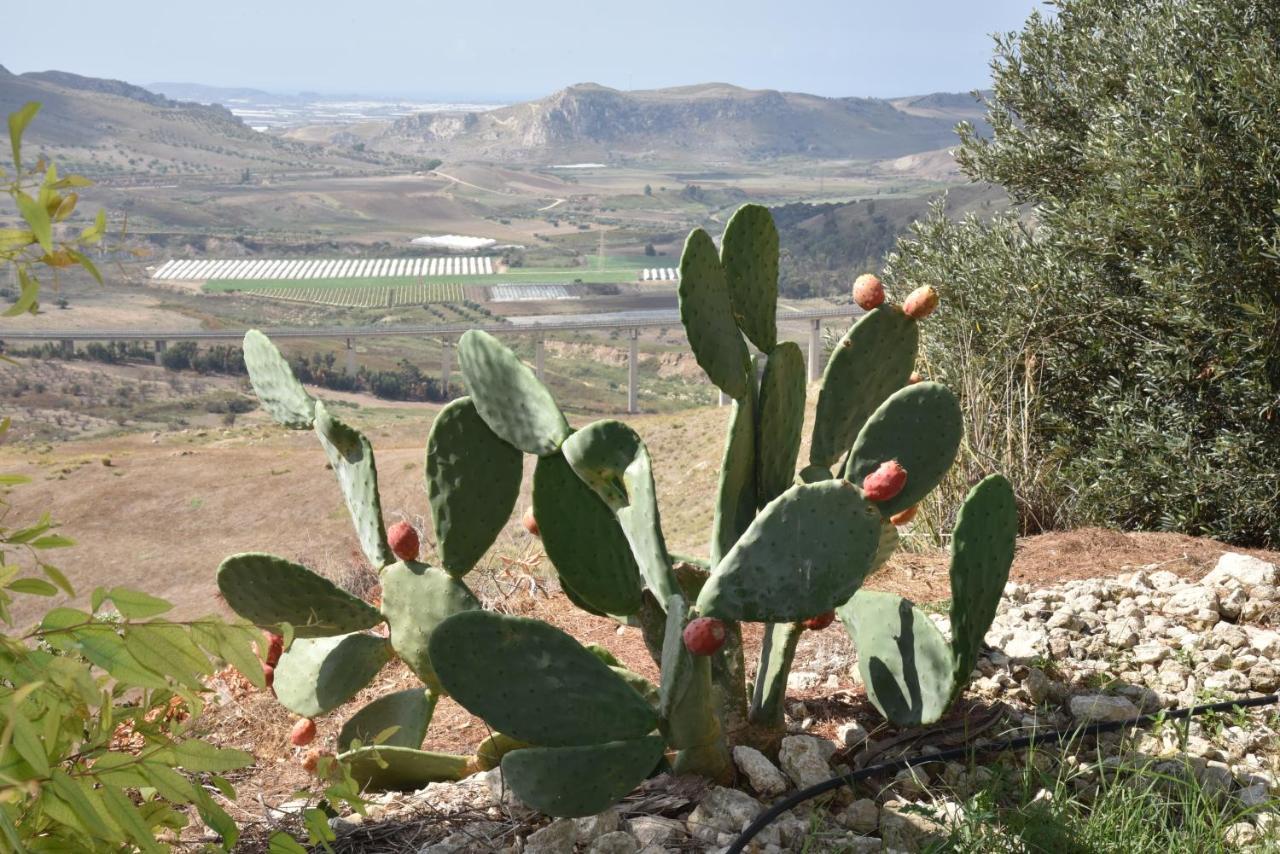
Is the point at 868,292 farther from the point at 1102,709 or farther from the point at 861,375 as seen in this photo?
the point at 1102,709

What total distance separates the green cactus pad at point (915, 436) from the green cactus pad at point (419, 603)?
93cm

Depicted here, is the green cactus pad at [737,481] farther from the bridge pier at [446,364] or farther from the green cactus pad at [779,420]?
the bridge pier at [446,364]

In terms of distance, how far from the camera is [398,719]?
2.77m

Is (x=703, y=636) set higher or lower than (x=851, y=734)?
higher

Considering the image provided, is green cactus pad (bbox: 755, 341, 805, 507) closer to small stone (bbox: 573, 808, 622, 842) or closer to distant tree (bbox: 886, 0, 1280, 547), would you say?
small stone (bbox: 573, 808, 622, 842)

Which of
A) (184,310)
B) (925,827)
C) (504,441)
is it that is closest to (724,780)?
(925,827)

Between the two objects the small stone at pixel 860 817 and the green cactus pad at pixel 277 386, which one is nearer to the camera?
the small stone at pixel 860 817

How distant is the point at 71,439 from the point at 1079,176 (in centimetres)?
4998

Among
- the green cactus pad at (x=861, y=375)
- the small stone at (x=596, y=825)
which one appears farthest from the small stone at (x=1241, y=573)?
the small stone at (x=596, y=825)

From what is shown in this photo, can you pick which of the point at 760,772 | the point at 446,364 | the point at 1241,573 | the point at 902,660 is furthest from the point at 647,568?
the point at 446,364

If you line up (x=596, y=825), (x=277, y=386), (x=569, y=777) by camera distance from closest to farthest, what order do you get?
(x=569, y=777) < (x=596, y=825) < (x=277, y=386)

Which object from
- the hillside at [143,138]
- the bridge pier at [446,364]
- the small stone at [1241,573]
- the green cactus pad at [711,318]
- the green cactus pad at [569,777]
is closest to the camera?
the green cactus pad at [569,777]

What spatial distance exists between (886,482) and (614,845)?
2.72 ft

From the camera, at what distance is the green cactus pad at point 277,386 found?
291cm
